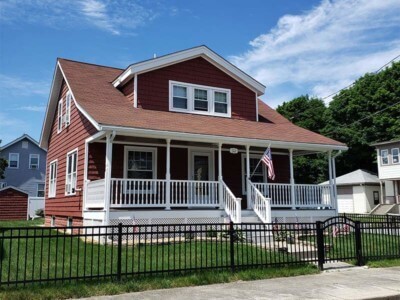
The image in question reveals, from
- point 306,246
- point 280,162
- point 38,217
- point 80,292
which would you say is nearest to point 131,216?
point 306,246

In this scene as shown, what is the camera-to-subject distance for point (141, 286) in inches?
295

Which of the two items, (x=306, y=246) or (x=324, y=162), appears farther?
(x=324, y=162)

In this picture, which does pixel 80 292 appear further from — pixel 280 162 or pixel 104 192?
pixel 280 162

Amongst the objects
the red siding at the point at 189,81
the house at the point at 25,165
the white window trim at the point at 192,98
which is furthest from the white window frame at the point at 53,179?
the house at the point at 25,165

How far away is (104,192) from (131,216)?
1143mm

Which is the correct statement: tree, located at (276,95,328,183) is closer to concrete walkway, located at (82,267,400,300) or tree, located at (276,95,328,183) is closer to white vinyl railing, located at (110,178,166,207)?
white vinyl railing, located at (110,178,166,207)

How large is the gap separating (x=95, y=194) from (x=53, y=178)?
7.92m

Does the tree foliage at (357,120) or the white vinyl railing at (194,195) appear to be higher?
the tree foliage at (357,120)

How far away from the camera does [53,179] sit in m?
21.0

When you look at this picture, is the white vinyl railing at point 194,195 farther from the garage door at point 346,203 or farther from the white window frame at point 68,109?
the garage door at point 346,203

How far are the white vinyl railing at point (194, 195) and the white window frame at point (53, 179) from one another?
7.45 meters

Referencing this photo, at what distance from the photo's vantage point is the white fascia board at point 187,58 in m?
17.0

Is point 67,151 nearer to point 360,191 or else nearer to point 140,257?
point 140,257

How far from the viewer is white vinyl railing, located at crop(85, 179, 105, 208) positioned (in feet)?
44.4
